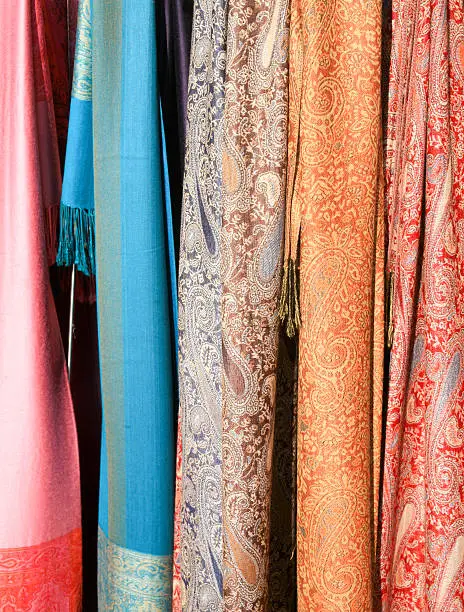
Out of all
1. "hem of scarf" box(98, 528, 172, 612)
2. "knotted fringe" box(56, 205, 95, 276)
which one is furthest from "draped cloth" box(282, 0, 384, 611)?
"knotted fringe" box(56, 205, 95, 276)

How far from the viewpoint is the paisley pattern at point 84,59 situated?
917mm

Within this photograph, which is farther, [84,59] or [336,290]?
[84,59]

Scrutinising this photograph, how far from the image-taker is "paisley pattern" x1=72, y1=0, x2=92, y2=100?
36.1 inches

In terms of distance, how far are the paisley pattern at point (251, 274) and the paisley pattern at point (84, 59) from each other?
269mm

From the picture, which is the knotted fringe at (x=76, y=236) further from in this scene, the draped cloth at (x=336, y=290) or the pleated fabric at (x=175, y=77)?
the draped cloth at (x=336, y=290)

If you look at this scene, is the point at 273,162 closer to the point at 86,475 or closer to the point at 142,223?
the point at 142,223

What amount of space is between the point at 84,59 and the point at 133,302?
364 millimetres

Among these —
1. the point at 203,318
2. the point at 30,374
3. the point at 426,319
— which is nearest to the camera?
the point at 426,319

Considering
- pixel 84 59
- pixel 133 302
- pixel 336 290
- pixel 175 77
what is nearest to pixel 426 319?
pixel 336 290

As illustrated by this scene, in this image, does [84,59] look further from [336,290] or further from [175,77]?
[336,290]

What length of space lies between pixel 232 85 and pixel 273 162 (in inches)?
3.9

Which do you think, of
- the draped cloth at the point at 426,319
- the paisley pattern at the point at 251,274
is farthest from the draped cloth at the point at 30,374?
the draped cloth at the point at 426,319

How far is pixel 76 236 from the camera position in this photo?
914mm

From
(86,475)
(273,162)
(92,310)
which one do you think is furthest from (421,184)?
(86,475)
